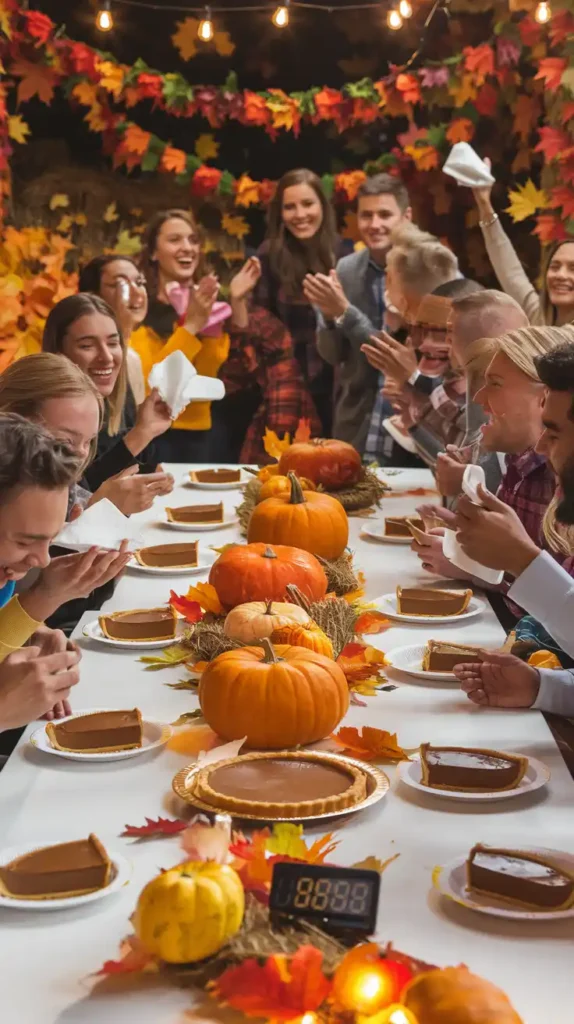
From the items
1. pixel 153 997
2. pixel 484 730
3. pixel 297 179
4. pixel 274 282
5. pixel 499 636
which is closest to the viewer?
pixel 153 997

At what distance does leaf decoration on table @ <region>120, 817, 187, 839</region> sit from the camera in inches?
54.2

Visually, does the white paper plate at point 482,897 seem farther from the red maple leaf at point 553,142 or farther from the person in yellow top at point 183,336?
the red maple leaf at point 553,142

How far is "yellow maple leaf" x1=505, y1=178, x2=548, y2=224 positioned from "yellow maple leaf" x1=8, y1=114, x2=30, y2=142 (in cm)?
253

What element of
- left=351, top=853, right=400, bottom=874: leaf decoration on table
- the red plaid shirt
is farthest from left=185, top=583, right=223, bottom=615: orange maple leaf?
the red plaid shirt

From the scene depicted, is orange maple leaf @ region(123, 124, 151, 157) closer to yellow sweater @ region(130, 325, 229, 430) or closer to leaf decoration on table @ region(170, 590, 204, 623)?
yellow sweater @ region(130, 325, 229, 430)

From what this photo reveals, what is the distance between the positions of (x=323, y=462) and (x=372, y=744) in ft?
6.08

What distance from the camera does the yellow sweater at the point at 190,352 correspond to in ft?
16.5

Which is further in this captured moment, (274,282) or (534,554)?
(274,282)

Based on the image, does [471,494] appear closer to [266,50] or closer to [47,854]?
[47,854]

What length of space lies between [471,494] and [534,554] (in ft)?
0.56

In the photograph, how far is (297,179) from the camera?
5.43m

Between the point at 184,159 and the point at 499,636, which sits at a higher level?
the point at 184,159

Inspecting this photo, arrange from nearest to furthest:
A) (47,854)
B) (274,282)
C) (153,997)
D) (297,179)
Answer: (153,997)
(47,854)
(297,179)
(274,282)

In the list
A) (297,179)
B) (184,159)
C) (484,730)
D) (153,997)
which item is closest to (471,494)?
(484,730)
